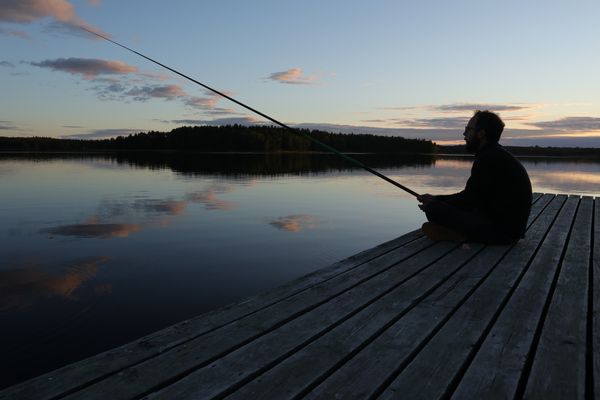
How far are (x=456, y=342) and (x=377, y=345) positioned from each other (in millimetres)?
470

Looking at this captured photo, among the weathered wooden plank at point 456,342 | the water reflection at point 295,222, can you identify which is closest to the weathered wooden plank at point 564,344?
the weathered wooden plank at point 456,342

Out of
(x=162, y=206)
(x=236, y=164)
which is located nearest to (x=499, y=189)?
(x=162, y=206)

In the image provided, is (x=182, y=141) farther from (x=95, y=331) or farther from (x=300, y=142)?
(x=95, y=331)

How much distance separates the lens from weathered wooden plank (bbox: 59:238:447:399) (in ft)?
6.91

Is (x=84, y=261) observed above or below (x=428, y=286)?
below

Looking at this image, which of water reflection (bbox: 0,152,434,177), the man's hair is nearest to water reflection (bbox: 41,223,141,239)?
the man's hair

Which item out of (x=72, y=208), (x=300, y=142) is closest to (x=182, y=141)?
(x=300, y=142)

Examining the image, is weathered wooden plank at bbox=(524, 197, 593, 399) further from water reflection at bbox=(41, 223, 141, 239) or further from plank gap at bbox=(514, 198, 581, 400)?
water reflection at bbox=(41, 223, 141, 239)

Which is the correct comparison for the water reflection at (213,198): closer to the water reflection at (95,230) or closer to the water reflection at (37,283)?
the water reflection at (95,230)

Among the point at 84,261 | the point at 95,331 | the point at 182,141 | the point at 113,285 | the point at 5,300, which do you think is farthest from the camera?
the point at 182,141

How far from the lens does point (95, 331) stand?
4875mm

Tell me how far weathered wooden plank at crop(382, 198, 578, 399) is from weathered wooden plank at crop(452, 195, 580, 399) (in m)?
0.06

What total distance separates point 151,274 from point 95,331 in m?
2.05

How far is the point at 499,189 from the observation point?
16.0ft
